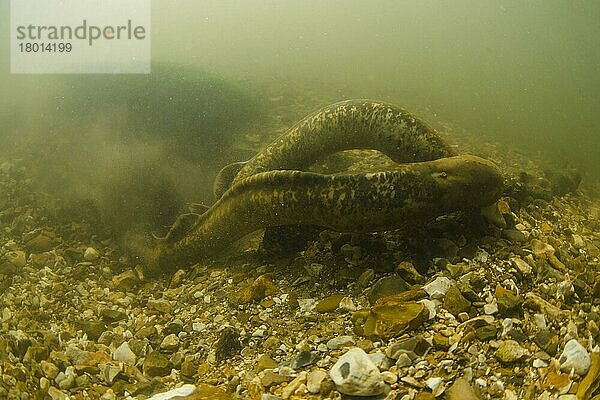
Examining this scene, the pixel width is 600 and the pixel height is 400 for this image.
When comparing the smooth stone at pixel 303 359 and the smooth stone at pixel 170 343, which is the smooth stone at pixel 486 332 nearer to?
the smooth stone at pixel 303 359

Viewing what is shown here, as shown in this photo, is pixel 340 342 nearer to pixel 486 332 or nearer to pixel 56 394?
pixel 486 332

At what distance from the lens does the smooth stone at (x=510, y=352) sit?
6.22 feet

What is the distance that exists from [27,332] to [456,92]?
9.93 meters

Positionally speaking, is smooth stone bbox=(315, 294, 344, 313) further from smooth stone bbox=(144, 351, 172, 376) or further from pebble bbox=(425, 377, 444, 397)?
smooth stone bbox=(144, 351, 172, 376)

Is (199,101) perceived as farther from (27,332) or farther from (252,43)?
(252,43)

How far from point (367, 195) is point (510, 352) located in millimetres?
1190

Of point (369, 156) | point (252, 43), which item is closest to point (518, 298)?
point (369, 156)

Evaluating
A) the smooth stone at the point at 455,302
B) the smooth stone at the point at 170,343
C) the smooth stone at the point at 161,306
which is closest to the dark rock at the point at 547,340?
the smooth stone at the point at 455,302

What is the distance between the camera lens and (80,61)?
9.23m

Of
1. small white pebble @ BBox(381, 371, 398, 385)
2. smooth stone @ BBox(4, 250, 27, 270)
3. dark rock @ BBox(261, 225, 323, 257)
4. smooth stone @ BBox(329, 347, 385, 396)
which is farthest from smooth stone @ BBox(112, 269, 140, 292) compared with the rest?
small white pebble @ BBox(381, 371, 398, 385)

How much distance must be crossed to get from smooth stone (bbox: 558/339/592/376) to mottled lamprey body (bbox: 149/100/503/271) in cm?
116

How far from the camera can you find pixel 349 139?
13.5 ft

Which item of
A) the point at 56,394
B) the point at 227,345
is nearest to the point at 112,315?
the point at 56,394

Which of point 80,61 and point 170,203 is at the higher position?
point 80,61
